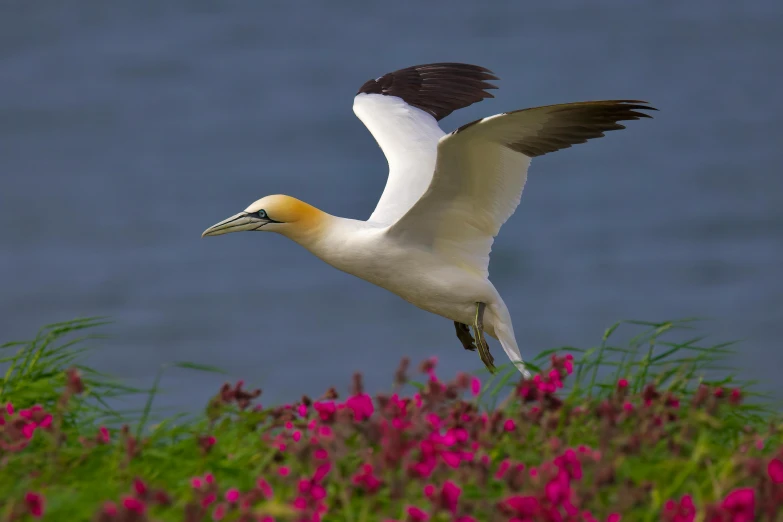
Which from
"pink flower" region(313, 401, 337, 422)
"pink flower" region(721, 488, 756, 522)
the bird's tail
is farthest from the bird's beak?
"pink flower" region(721, 488, 756, 522)

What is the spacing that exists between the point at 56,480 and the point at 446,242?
4364mm

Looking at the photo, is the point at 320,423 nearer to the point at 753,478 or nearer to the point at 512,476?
the point at 512,476

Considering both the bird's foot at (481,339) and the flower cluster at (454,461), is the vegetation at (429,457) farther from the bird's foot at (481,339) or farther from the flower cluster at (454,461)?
the bird's foot at (481,339)

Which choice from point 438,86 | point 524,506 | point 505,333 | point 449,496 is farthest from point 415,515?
point 438,86

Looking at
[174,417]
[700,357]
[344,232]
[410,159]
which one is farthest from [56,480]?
[410,159]

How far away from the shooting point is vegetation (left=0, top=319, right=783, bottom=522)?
3.73 meters

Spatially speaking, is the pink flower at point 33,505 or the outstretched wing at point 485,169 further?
the outstretched wing at point 485,169

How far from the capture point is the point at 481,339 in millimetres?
8703

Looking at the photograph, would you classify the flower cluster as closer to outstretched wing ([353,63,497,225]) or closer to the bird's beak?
the bird's beak

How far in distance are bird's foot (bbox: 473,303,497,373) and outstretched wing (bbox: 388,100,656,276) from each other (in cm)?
30

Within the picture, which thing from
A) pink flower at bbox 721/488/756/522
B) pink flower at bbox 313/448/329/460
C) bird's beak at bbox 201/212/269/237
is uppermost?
bird's beak at bbox 201/212/269/237

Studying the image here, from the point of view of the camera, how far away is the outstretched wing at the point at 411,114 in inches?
380

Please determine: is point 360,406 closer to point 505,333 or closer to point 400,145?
point 505,333

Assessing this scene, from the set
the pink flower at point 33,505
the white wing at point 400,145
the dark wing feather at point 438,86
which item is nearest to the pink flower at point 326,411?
the pink flower at point 33,505
